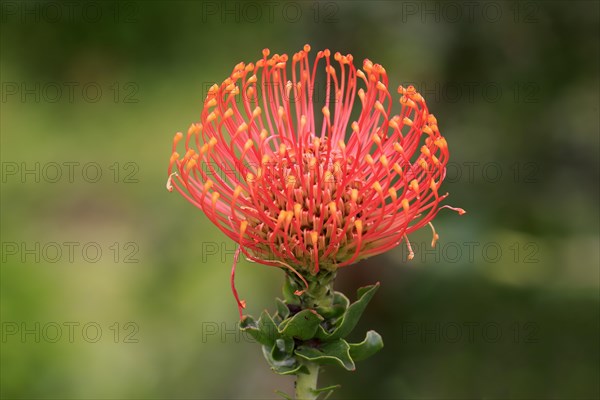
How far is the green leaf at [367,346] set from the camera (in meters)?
1.91

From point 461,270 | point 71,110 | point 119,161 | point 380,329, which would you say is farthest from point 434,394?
point 71,110

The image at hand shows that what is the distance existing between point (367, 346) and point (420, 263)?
5.66ft

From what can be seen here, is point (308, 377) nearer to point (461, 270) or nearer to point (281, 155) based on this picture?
point (281, 155)

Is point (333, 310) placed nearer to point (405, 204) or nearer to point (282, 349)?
point (282, 349)

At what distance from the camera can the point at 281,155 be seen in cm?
181

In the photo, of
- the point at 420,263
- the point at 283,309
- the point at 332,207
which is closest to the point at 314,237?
the point at 332,207

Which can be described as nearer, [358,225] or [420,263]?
[358,225]

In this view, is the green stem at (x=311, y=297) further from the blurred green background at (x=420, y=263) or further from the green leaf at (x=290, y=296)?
the blurred green background at (x=420, y=263)

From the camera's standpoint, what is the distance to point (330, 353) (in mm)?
1903

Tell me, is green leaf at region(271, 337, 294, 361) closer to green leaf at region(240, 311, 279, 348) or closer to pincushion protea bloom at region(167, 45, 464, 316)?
green leaf at region(240, 311, 279, 348)

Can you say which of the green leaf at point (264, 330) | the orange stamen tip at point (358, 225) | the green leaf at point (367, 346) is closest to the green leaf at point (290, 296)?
the green leaf at point (264, 330)

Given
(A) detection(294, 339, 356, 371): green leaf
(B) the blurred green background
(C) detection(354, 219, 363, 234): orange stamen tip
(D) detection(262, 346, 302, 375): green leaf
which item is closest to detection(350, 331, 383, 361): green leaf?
(A) detection(294, 339, 356, 371): green leaf

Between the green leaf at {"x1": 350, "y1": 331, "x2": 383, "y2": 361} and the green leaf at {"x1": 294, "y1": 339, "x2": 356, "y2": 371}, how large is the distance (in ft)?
0.14

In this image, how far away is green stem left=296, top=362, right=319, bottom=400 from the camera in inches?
76.4
